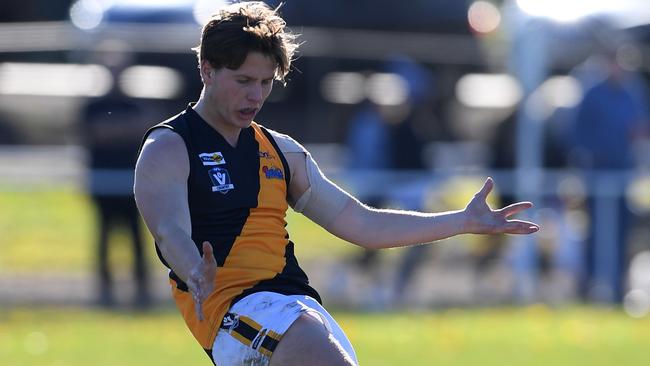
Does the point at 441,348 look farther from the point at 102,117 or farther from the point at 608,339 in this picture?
the point at 102,117

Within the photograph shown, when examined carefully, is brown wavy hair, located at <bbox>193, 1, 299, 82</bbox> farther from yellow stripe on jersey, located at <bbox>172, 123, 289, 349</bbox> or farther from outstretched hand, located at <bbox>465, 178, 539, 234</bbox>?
outstretched hand, located at <bbox>465, 178, 539, 234</bbox>

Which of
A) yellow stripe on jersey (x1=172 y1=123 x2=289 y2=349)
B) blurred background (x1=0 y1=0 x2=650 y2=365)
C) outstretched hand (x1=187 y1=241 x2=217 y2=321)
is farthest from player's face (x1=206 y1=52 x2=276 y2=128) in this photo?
blurred background (x1=0 y1=0 x2=650 y2=365)

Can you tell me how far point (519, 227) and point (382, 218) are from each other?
57cm

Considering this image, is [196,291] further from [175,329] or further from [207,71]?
[175,329]

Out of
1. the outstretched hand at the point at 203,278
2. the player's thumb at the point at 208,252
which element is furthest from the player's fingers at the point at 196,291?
the player's thumb at the point at 208,252

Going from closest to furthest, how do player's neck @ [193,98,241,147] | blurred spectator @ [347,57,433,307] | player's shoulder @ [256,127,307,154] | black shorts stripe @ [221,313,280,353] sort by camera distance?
black shorts stripe @ [221,313,280,353] < player's neck @ [193,98,241,147] < player's shoulder @ [256,127,307,154] < blurred spectator @ [347,57,433,307]

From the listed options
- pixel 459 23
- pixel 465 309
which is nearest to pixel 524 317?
pixel 465 309

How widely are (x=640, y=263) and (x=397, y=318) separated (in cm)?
359

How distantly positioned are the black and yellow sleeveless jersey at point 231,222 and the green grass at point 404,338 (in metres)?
4.35

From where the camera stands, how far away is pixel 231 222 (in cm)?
520

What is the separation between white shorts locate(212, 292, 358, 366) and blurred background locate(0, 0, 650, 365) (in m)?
4.90

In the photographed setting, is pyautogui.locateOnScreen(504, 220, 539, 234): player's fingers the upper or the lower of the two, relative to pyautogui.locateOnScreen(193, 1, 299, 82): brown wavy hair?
lower

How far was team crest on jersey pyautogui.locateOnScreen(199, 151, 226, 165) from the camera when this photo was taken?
5.13m

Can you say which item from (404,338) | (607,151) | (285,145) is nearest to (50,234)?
(404,338)
